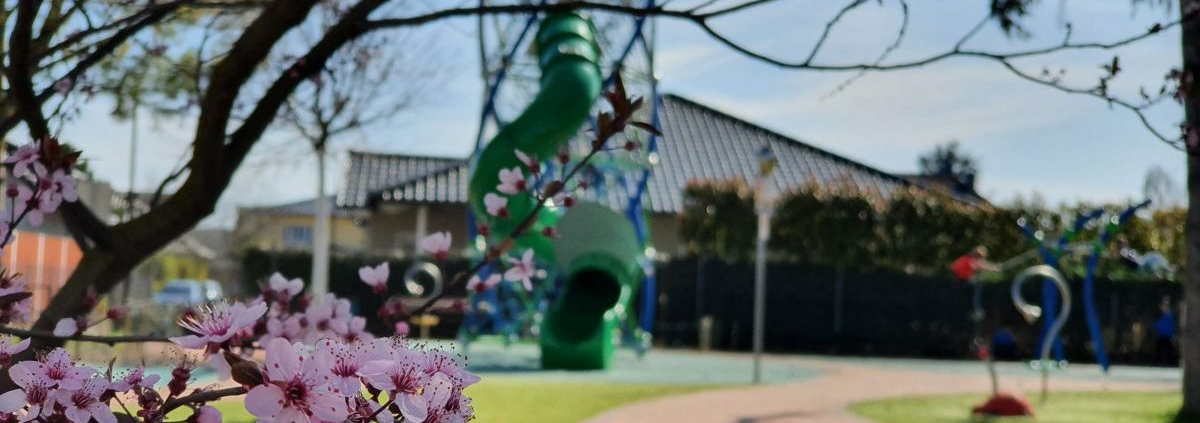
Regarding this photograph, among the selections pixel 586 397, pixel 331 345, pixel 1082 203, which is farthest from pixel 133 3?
pixel 1082 203

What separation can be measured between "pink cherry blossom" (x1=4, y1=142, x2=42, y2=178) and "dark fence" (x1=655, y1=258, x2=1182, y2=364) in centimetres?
2043

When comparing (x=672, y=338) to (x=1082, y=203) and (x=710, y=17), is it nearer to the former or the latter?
(x=1082, y=203)

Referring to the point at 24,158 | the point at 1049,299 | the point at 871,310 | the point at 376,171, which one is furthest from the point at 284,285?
the point at 376,171

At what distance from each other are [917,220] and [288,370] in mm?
22292

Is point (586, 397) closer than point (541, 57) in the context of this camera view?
Yes

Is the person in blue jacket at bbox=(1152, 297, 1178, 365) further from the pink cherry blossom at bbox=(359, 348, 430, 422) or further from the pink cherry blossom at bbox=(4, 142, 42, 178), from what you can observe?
the pink cherry blossom at bbox=(359, 348, 430, 422)

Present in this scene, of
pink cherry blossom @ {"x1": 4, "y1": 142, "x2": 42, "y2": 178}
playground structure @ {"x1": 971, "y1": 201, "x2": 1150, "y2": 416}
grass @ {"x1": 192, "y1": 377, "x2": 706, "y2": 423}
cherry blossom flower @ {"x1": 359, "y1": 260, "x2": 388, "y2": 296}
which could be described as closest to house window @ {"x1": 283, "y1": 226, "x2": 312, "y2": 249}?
playground structure @ {"x1": 971, "y1": 201, "x2": 1150, "y2": 416}

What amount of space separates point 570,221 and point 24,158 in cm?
1339

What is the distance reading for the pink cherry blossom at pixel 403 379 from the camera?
155 centimetres

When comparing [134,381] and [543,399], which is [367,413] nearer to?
[134,381]

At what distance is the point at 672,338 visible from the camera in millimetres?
23094

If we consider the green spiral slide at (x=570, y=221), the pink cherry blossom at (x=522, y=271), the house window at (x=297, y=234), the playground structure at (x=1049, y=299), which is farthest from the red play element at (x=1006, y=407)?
the house window at (x=297, y=234)

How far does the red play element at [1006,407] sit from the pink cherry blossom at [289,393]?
9.85 metres

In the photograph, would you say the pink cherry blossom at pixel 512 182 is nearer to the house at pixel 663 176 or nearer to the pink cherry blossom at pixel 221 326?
the pink cherry blossom at pixel 221 326
